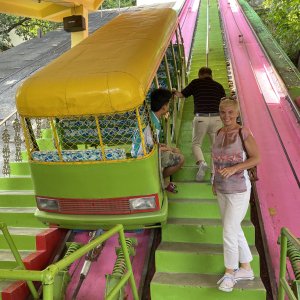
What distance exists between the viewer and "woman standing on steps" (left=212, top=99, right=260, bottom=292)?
360 centimetres

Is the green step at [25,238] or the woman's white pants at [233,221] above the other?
the woman's white pants at [233,221]

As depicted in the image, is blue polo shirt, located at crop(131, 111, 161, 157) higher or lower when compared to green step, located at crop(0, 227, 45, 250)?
higher

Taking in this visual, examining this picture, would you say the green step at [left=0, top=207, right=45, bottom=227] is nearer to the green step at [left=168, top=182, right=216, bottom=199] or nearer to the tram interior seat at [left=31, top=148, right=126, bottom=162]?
the tram interior seat at [left=31, top=148, right=126, bottom=162]

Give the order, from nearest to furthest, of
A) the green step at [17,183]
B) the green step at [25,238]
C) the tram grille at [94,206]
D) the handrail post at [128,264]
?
the handrail post at [128,264] < the tram grille at [94,206] < the green step at [25,238] < the green step at [17,183]

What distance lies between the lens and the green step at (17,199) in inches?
234

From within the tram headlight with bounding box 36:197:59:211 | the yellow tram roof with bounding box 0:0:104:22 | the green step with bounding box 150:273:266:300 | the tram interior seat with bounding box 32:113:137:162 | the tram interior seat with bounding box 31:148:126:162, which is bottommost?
the green step with bounding box 150:273:266:300

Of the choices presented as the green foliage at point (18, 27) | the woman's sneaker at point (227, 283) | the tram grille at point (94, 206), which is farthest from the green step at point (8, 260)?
the green foliage at point (18, 27)

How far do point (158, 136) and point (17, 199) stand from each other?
2.62 metres

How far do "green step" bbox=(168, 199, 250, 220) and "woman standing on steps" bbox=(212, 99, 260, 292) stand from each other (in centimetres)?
106

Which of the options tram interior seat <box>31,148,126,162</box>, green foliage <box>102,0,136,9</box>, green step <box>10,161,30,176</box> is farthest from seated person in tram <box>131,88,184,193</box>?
green foliage <box>102,0,136,9</box>

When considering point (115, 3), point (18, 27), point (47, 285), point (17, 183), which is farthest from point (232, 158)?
point (115, 3)

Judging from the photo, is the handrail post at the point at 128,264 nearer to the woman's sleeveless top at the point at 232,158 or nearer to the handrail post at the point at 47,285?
the woman's sleeveless top at the point at 232,158

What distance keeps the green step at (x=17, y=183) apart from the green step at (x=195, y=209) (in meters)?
2.55

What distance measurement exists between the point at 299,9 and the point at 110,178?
29.3ft
